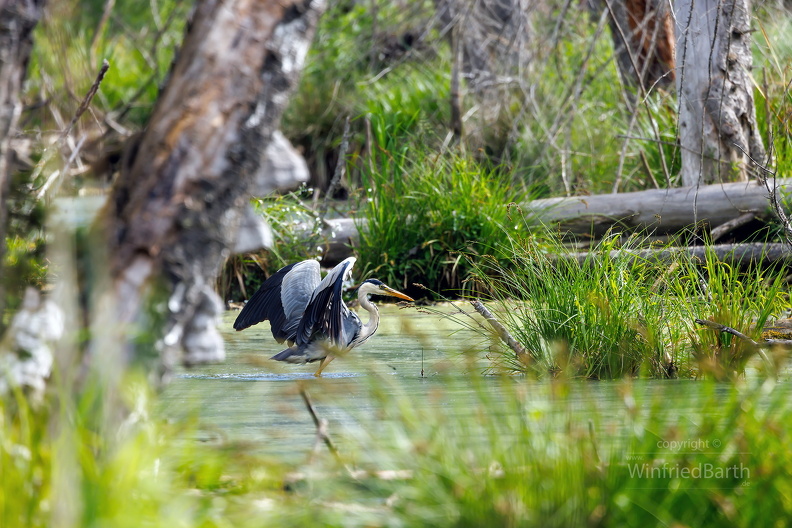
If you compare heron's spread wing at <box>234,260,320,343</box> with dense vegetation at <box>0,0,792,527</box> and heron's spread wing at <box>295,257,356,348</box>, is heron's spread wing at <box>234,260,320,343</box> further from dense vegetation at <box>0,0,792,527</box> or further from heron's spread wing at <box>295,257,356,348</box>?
dense vegetation at <box>0,0,792,527</box>

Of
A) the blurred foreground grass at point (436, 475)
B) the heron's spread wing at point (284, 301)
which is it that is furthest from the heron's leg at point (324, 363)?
the blurred foreground grass at point (436, 475)

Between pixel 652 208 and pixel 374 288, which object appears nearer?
pixel 374 288

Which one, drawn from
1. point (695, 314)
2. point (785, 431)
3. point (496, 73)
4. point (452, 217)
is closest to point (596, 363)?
point (695, 314)

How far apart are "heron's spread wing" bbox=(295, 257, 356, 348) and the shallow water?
0.63 ft

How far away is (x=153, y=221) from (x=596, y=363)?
2.53 meters

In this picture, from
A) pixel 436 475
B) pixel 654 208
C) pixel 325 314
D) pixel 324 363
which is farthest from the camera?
pixel 654 208

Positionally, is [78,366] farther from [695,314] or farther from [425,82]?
[425,82]

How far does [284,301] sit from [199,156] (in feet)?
11.7

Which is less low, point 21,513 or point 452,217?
point 21,513

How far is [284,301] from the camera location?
5.64 m

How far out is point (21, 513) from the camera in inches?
70.6

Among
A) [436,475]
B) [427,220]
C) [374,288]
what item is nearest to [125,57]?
[427,220]

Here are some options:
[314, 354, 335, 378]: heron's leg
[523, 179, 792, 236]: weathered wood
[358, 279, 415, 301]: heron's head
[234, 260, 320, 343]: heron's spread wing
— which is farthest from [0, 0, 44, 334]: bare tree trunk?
[523, 179, 792, 236]: weathered wood

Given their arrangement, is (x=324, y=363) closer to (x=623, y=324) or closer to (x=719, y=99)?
(x=623, y=324)
